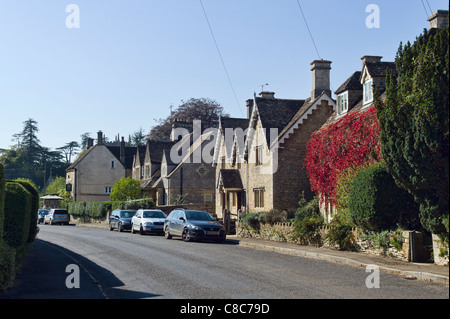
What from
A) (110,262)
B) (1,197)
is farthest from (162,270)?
(1,197)

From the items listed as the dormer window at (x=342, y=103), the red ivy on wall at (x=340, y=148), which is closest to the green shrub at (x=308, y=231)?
the red ivy on wall at (x=340, y=148)

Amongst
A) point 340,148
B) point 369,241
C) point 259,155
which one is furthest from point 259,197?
point 369,241

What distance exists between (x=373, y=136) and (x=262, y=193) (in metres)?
12.4

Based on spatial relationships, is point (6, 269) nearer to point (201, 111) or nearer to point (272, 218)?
point (272, 218)

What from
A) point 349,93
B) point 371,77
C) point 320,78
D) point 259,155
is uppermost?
point 320,78

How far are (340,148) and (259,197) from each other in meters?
10.4

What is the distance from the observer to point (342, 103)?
26.3 meters

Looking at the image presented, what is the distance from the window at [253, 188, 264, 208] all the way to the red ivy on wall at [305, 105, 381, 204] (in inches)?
263

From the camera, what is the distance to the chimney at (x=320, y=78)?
31.3 metres

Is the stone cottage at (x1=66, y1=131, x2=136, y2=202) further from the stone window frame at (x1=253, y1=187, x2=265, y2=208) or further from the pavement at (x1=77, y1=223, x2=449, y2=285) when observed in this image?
the pavement at (x1=77, y1=223, x2=449, y2=285)

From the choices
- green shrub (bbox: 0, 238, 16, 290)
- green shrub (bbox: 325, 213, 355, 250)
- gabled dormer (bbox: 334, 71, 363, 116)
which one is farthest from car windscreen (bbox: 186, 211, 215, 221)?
green shrub (bbox: 0, 238, 16, 290)

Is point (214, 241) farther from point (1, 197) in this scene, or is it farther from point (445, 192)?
point (1, 197)

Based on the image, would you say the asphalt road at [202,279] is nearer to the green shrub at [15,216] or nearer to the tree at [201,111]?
the green shrub at [15,216]
